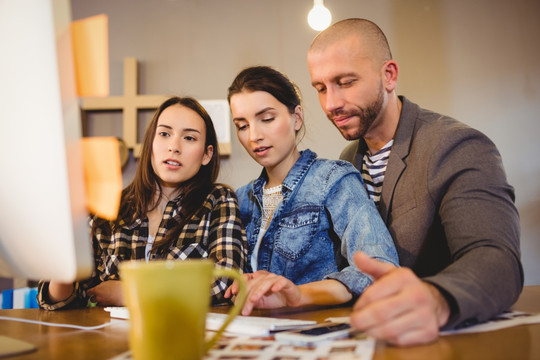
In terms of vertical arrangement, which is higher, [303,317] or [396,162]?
[396,162]

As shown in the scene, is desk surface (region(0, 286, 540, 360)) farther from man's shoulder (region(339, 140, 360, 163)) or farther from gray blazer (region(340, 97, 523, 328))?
Result: man's shoulder (region(339, 140, 360, 163))

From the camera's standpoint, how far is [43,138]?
46 centimetres

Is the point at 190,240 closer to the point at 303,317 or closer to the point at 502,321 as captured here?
the point at 303,317

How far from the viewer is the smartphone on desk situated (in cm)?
56

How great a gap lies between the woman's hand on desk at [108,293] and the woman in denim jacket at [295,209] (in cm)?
36

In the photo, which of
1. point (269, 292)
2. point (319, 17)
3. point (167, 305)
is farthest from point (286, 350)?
point (319, 17)

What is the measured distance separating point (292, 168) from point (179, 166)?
36 cm

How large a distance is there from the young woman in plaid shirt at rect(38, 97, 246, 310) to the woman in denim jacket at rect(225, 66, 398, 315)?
10 cm

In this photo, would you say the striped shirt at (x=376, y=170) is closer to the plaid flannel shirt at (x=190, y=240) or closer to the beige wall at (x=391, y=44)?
the plaid flannel shirt at (x=190, y=240)

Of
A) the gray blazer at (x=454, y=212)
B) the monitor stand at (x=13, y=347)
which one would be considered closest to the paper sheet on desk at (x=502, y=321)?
the gray blazer at (x=454, y=212)

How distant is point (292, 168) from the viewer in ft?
4.40

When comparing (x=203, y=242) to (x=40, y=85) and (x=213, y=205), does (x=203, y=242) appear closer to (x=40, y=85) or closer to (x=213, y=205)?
(x=213, y=205)

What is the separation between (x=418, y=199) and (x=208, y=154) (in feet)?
2.33

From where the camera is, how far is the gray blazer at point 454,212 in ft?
2.22
